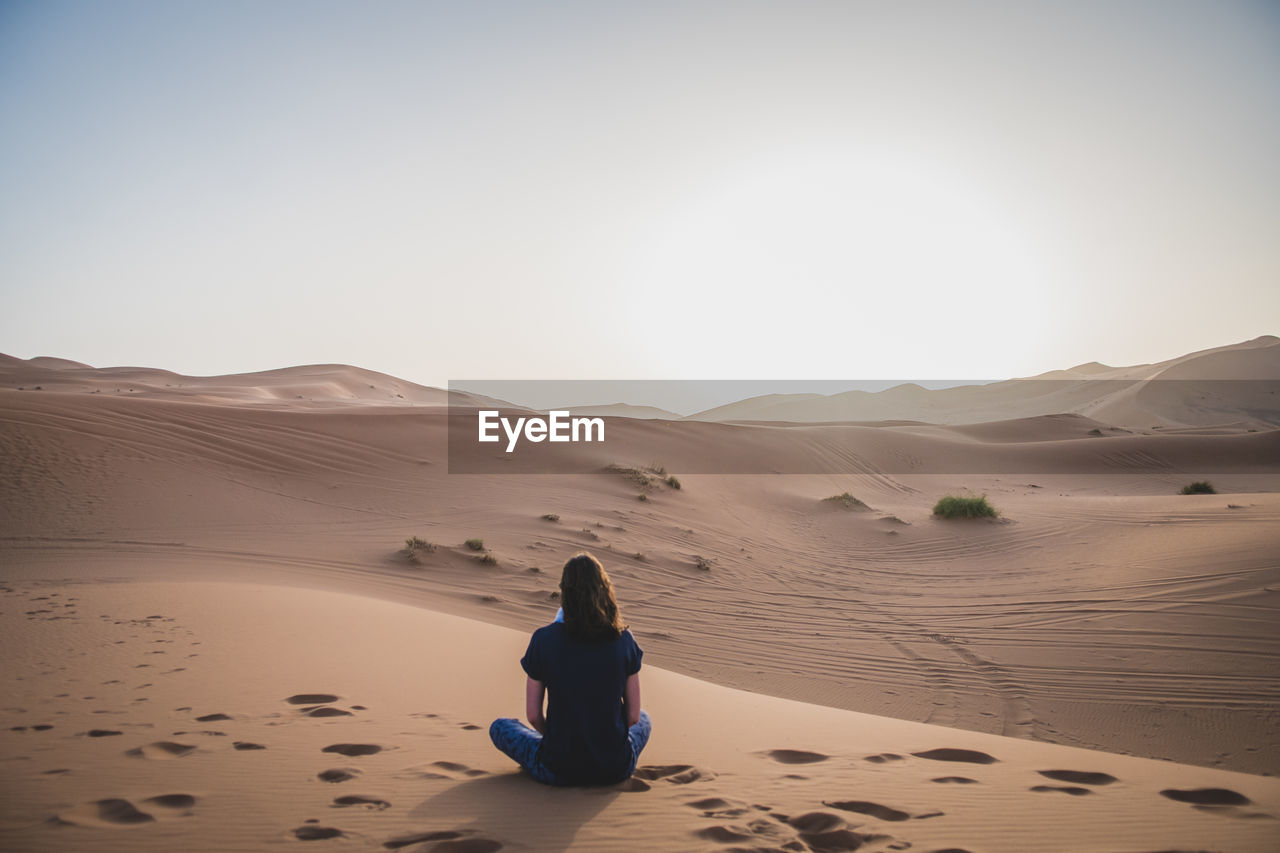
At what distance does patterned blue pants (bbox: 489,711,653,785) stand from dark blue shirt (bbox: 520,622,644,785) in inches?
2.1

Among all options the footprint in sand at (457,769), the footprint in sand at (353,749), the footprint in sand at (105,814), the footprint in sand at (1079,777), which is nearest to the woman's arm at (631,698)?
the footprint in sand at (457,769)

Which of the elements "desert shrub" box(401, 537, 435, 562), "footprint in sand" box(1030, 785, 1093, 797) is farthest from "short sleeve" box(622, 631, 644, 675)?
"desert shrub" box(401, 537, 435, 562)

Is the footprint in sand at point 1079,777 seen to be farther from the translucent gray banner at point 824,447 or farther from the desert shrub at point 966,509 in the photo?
the translucent gray banner at point 824,447

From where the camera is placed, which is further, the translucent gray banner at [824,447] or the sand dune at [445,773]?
the translucent gray banner at [824,447]

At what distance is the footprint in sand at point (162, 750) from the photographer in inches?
145

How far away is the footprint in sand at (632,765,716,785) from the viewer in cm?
385

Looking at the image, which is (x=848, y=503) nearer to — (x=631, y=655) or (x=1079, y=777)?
(x=1079, y=777)

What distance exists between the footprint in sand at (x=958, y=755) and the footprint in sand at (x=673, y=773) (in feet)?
4.80

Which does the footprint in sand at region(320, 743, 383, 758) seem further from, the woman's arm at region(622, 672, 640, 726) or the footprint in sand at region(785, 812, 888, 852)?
the footprint in sand at region(785, 812, 888, 852)

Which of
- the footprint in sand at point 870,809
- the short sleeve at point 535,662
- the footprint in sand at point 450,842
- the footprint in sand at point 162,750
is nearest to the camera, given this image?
the footprint in sand at point 450,842

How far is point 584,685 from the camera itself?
3.51 meters

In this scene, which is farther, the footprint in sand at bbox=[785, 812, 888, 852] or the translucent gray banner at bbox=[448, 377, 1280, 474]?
the translucent gray banner at bbox=[448, 377, 1280, 474]

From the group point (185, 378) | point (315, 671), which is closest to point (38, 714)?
point (315, 671)

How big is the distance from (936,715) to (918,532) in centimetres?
986
